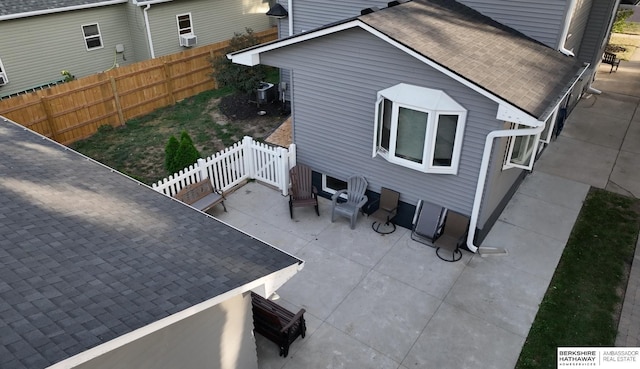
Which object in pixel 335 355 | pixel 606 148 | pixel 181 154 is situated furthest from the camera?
pixel 606 148

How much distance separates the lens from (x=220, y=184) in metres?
11.3

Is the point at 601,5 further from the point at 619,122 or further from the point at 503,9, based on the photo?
the point at 503,9

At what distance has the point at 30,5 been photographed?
52.5 ft

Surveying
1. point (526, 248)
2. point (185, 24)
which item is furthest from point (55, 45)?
point (526, 248)

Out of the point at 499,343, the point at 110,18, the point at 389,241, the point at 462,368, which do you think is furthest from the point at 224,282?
the point at 110,18

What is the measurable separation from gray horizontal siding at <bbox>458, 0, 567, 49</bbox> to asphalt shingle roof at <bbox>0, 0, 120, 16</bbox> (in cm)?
1435

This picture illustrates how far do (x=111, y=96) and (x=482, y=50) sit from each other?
1164 cm

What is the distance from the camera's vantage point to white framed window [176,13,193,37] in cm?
1965

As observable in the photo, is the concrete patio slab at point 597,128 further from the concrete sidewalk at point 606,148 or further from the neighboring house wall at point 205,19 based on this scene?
the neighboring house wall at point 205,19

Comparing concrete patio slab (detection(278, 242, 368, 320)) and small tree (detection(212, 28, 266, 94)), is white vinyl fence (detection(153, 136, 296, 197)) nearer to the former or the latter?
concrete patio slab (detection(278, 242, 368, 320))

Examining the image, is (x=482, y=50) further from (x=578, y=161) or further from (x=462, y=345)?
(x=578, y=161)

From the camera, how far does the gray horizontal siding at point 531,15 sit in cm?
928

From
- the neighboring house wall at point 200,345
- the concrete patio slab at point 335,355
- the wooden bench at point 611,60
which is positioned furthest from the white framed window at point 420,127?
the wooden bench at point 611,60

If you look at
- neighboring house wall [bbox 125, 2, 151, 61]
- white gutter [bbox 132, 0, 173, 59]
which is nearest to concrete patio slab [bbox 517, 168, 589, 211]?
white gutter [bbox 132, 0, 173, 59]
